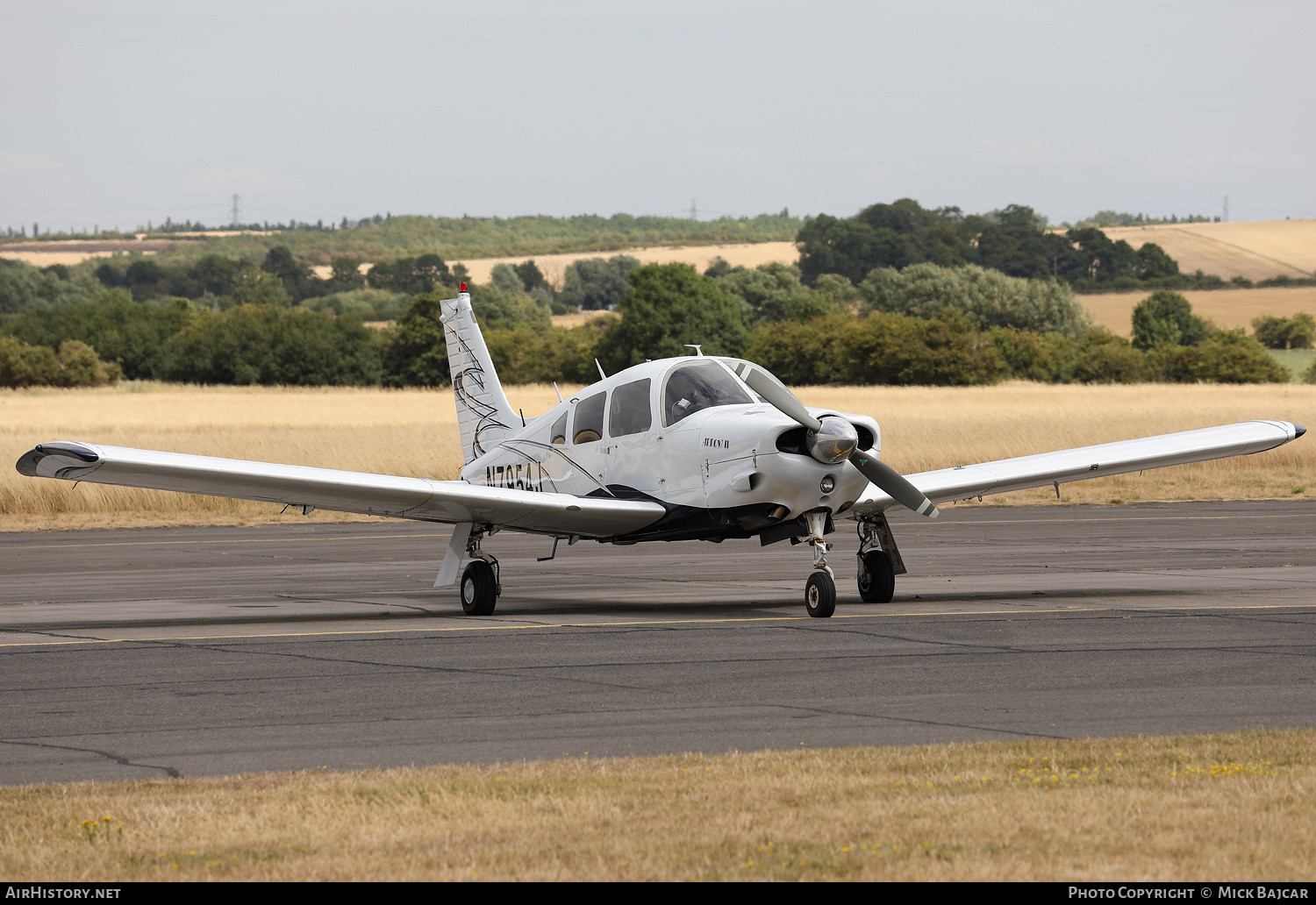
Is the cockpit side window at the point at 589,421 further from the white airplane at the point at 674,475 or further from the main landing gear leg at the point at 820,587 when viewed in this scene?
the main landing gear leg at the point at 820,587

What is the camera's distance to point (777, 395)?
1402 cm

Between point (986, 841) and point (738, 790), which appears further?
point (738, 790)

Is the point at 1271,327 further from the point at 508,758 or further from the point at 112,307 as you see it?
the point at 508,758

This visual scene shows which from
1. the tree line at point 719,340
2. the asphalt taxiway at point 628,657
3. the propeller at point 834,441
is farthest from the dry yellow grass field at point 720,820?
the tree line at point 719,340

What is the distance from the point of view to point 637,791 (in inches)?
270

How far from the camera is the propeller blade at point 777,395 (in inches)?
538

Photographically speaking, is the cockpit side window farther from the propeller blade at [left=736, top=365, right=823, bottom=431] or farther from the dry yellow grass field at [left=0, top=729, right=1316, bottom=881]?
the dry yellow grass field at [left=0, top=729, right=1316, bottom=881]

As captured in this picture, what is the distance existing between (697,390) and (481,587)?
2972 mm

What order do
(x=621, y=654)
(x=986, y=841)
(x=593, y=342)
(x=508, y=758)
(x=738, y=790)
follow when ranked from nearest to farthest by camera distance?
(x=986, y=841), (x=738, y=790), (x=508, y=758), (x=621, y=654), (x=593, y=342)

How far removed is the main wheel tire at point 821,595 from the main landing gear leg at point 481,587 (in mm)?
3286

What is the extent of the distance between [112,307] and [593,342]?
39.0 metres

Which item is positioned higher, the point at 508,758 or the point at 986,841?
the point at 986,841

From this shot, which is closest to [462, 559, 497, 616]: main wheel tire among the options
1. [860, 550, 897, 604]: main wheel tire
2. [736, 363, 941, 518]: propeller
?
[736, 363, 941, 518]: propeller
